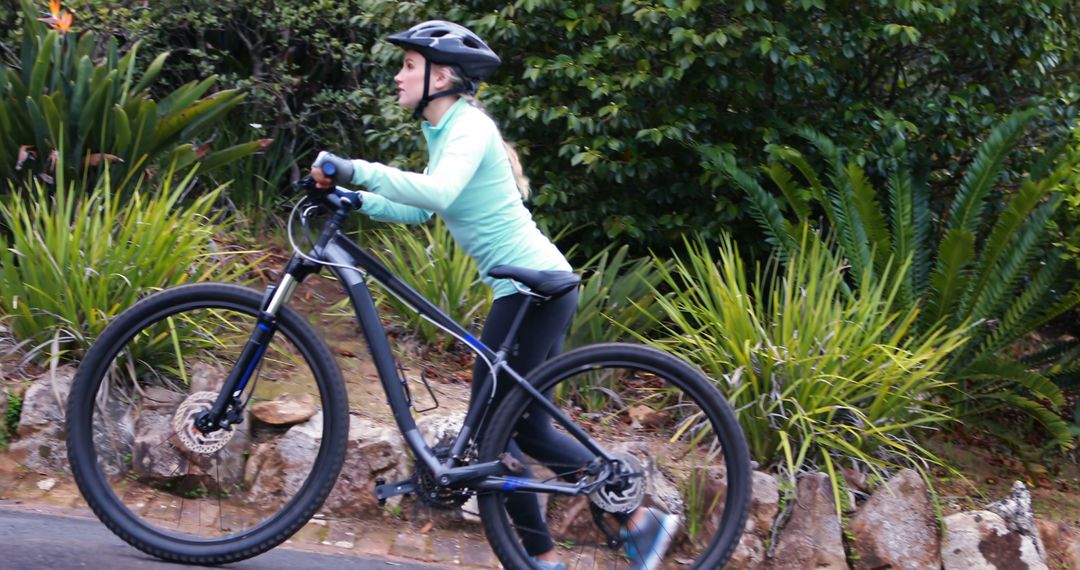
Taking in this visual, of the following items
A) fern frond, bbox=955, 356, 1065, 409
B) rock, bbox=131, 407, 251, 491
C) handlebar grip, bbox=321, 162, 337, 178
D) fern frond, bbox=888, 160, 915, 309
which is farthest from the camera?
fern frond, bbox=888, 160, 915, 309

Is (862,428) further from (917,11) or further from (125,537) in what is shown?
(125,537)

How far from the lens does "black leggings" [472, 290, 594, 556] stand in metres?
3.46

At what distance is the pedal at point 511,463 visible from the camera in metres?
3.42

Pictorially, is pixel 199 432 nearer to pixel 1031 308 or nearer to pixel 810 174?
pixel 810 174

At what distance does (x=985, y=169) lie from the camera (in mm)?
5789

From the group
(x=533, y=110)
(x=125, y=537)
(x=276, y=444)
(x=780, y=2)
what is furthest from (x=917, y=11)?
(x=125, y=537)

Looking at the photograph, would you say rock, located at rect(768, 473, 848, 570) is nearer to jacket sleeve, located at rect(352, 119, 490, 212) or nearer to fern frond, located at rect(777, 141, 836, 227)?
fern frond, located at rect(777, 141, 836, 227)

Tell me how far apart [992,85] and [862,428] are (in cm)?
314

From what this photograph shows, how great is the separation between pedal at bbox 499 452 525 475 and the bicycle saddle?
53 centimetres

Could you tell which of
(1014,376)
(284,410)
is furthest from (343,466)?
(1014,376)

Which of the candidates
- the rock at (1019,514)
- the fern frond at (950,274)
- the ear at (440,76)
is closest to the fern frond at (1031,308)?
the fern frond at (950,274)

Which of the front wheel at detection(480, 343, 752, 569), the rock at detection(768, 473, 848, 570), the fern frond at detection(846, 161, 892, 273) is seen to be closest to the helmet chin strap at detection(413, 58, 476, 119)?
the front wheel at detection(480, 343, 752, 569)

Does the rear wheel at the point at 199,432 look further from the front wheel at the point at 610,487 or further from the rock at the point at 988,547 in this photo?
the rock at the point at 988,547

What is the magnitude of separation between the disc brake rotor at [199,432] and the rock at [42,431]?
1.12 meters
